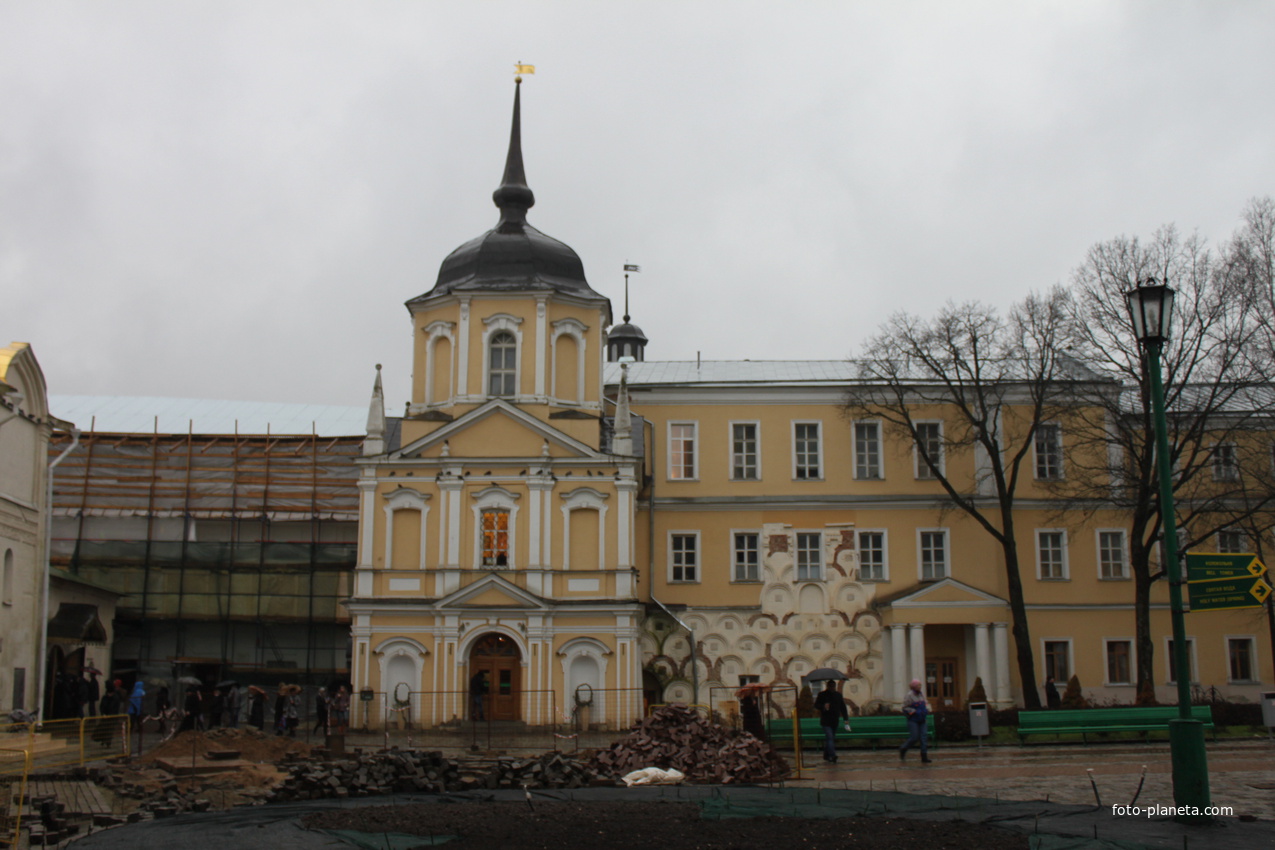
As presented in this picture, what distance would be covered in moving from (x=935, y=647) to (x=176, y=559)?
79.7 feet

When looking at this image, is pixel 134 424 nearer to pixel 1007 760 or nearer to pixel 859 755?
pixel 859 755

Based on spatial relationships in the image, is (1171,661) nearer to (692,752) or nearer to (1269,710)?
(1269,710)

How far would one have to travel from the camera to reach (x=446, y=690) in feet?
109

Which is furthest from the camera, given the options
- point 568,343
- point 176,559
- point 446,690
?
point 176,559

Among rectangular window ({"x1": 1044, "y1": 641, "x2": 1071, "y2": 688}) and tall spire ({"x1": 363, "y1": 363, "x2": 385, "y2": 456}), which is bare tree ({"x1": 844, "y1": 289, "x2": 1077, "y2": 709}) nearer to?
rectangular window ({"x1": 1044, "y1": 641, "x2": 1071, "y2": 688})

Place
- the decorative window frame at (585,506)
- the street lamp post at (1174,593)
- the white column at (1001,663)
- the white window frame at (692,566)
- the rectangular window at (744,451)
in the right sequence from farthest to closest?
the rectangular window at (744,451), the white window frame at (692,566), the white column at (1001,663), the decorative window frame at (585,506), the street lamp post at (1174,593)

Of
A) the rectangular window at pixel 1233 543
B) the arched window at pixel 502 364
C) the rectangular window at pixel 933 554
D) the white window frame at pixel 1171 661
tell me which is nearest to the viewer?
the arched window at pixel 502 364

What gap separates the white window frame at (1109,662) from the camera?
3859 cm

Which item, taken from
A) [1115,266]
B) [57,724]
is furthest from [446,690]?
[1115,266]

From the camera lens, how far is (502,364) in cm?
3691

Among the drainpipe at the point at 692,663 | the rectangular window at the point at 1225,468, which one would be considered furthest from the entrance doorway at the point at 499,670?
the rectangular window at the point at 1225,468

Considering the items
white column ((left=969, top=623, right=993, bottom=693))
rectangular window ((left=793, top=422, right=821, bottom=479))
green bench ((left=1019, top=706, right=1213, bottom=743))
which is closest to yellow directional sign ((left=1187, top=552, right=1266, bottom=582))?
green bench ((left=1019, top=706, right=1213, bottom=743))

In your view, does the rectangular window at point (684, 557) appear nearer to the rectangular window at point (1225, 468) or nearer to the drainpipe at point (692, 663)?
the drainpipe at point (692, 663)

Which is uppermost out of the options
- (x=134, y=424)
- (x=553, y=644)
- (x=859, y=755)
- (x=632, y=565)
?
(x=134, y=424)
